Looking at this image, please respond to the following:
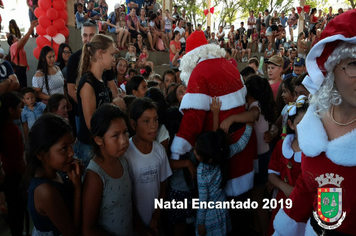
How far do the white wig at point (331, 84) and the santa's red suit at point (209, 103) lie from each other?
1.02 meters

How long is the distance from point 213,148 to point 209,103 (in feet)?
1.26

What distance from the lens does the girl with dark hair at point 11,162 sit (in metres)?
2.18

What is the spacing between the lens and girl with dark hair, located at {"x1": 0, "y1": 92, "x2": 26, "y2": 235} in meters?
2.18

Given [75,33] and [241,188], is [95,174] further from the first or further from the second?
[75,33]

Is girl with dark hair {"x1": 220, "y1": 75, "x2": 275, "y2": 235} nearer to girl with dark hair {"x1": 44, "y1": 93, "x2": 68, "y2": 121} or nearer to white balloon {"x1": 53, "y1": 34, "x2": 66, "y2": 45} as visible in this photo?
girl with dark hair {"x1": 44, "y1": 93, "x2": 68, "y2": 121}

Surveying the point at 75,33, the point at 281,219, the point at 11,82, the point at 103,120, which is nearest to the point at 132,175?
the point at 103,120

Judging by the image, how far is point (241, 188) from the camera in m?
2.28

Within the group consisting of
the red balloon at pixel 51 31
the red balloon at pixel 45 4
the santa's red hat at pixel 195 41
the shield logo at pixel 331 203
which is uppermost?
the red balloon at pixel 45 4

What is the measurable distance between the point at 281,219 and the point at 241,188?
0.86m

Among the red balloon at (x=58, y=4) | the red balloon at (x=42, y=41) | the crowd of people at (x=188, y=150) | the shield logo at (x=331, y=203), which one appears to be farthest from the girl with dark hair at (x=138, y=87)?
the red balloon at (x=58, y=4)

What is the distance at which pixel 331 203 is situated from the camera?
1.17 meters

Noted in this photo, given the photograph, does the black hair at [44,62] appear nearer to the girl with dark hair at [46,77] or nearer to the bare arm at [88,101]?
the girl with dark hair at [46,77]

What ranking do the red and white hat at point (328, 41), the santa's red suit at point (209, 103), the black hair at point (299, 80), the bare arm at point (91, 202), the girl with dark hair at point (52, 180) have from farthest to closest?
the black hair at point (299, 80), the santa's red suit at point (209, 103), the bare arm at point (91, 202), the girl with dark hair at point (52, 180), the red and white hat at point (328, 41)

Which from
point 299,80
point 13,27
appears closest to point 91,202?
point 299,80
